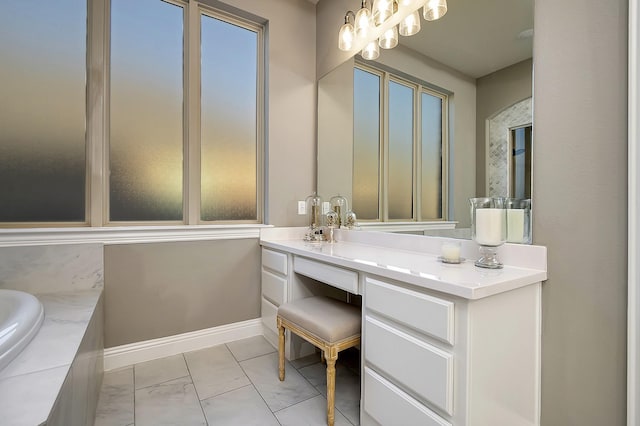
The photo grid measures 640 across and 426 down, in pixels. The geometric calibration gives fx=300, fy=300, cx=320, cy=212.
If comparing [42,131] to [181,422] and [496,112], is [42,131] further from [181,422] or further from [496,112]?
[496,112]

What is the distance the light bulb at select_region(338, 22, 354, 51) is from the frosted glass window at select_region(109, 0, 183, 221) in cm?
117

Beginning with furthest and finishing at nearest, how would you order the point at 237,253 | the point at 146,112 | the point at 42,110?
the point at 237,253 < the point at 146,112 < the point at 42,110

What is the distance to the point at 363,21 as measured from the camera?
2.05 m

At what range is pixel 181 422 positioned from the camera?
4.67 feet

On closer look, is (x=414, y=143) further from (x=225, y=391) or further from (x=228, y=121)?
(x=225, y=391)

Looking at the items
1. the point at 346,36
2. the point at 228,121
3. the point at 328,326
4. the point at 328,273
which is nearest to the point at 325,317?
the point at 328,326

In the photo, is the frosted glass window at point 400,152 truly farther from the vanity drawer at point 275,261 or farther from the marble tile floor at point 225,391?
the marble tile floor at point 225,391

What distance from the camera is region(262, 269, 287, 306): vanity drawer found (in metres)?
2.09

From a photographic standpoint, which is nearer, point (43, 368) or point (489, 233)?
point (43, 368)

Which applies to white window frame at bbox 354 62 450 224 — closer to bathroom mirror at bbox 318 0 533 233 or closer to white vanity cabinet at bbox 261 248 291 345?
bathroom mirror at bbox 318 0 533 233

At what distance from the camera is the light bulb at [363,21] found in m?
2.03

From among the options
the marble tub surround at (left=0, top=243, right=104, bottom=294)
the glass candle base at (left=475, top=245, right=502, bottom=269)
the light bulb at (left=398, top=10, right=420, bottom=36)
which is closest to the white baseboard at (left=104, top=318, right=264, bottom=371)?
the marble tub surround at (left=0, top=243, right=104, bottom=294)

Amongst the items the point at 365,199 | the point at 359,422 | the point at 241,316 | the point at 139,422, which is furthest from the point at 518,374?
the point at 241,316

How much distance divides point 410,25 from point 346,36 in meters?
0.55
